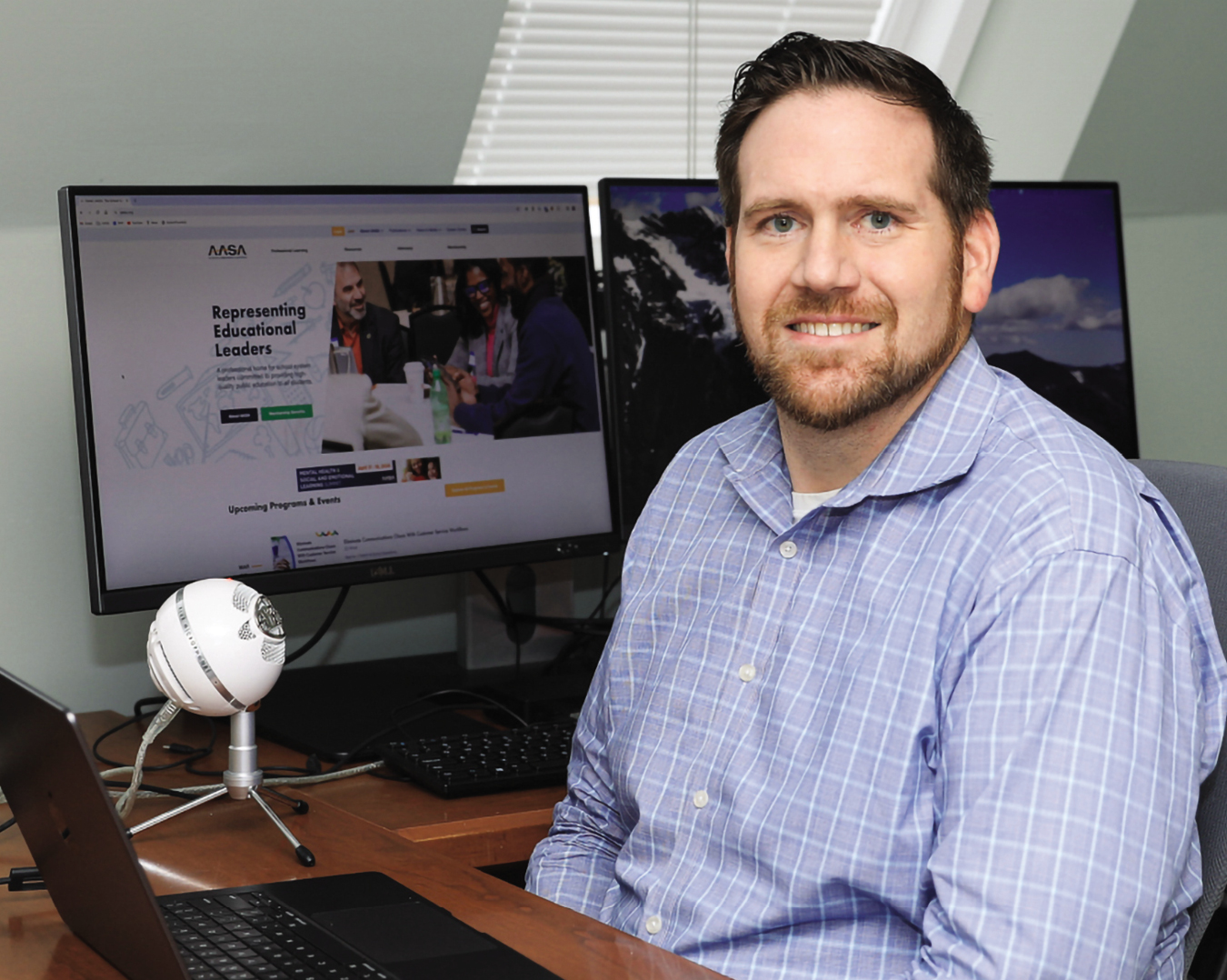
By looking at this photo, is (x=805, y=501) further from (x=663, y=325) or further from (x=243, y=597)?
(x=663, y=325)

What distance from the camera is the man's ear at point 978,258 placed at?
47.3 inches

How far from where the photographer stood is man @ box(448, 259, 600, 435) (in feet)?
5.65

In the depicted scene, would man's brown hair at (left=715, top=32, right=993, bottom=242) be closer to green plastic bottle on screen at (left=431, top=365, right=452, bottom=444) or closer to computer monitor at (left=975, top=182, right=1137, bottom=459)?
green plastic bottle on screen at (left=431, top=365, right=452, bottom=444)

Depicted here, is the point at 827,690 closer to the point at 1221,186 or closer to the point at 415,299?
the point at 415,299

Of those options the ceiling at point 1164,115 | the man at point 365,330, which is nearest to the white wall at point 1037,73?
the ceiling at point 1164,115

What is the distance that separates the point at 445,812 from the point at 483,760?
104 mm

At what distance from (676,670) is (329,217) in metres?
0.76

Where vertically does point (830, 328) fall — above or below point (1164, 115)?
below

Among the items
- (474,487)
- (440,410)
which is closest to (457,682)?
(474,487)

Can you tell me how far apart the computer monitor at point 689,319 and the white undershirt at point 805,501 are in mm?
566

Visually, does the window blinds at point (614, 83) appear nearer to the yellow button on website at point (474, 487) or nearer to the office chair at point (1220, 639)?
the yellow button on website at point (474, 487)

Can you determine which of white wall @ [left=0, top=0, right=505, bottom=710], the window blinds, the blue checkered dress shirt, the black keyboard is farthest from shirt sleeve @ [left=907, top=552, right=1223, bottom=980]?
the window blinds

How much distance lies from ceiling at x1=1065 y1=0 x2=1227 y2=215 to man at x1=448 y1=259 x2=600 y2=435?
129 cm

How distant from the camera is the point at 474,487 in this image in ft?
5.64
